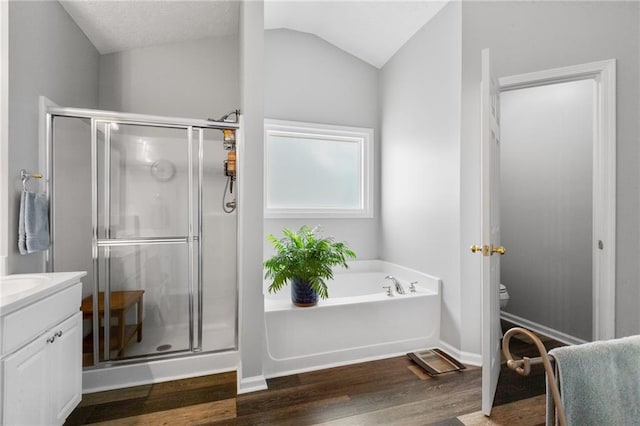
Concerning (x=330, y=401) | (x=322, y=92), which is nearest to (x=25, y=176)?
(x=330, y=401)

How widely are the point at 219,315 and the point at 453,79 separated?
2638 millimetres

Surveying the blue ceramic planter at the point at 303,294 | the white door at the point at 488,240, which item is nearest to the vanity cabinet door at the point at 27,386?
the blue ceramic planter at the point at 303,294

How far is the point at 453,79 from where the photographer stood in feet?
8.34

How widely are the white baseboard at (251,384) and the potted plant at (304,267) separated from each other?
56 cm

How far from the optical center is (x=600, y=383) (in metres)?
0.85

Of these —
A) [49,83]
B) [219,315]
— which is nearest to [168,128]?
[49,83]

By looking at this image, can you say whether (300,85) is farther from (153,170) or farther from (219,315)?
A: (219,315)

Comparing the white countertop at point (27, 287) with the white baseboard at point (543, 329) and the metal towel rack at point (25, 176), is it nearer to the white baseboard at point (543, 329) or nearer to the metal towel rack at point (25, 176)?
the metal towel rack at point (25, 176)

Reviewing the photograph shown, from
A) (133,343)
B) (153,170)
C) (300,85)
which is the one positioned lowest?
(133,343)

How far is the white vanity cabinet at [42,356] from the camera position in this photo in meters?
1.20

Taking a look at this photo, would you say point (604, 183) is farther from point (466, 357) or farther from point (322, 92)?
point (322, 92)

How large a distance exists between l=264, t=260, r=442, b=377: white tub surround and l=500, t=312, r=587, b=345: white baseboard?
1164 millimetres

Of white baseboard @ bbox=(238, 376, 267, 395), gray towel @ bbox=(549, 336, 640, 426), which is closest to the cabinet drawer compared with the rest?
white baseboard @ bbox=(238, 376, 267, 395)

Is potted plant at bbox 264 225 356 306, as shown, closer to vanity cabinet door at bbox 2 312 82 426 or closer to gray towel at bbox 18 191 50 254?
vanity cabinet door at bbox 2 312 82 426
